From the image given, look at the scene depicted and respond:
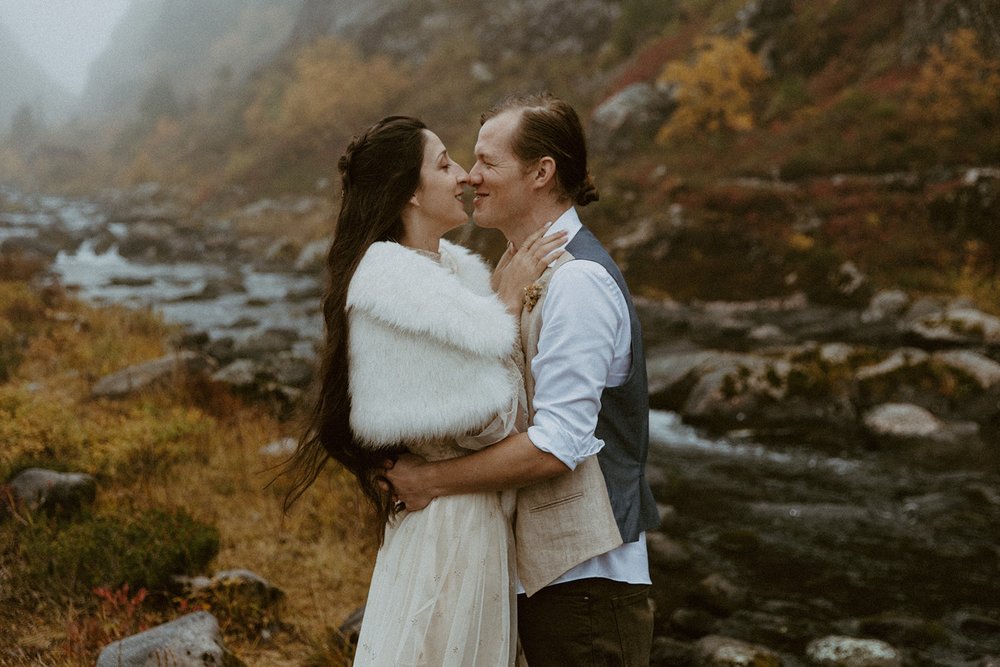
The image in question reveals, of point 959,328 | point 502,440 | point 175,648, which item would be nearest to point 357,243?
point 502,440

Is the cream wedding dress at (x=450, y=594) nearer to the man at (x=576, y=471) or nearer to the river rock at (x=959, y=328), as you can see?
the man at (x=576, y=471)

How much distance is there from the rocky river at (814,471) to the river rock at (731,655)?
12 mm

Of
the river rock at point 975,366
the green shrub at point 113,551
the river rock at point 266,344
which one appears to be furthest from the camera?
the river rock at point 266,344

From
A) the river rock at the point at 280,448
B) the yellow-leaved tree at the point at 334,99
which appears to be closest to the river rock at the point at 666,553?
the river rock at the point at 280,448

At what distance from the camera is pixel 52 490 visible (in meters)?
5.20

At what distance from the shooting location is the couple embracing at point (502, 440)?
209cm

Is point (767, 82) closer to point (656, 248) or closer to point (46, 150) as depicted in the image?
point (656, 248)

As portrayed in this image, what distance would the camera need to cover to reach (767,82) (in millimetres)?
22922

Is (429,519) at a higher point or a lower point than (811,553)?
higher

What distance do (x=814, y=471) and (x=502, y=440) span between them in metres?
7.34

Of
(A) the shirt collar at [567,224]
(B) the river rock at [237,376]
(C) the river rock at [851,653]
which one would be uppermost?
(A) the shirt collar at [567,224]

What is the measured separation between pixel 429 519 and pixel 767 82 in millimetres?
23346


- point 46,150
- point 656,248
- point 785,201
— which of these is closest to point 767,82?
point 785,201

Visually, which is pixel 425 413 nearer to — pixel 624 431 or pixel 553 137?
pixel 624 431
